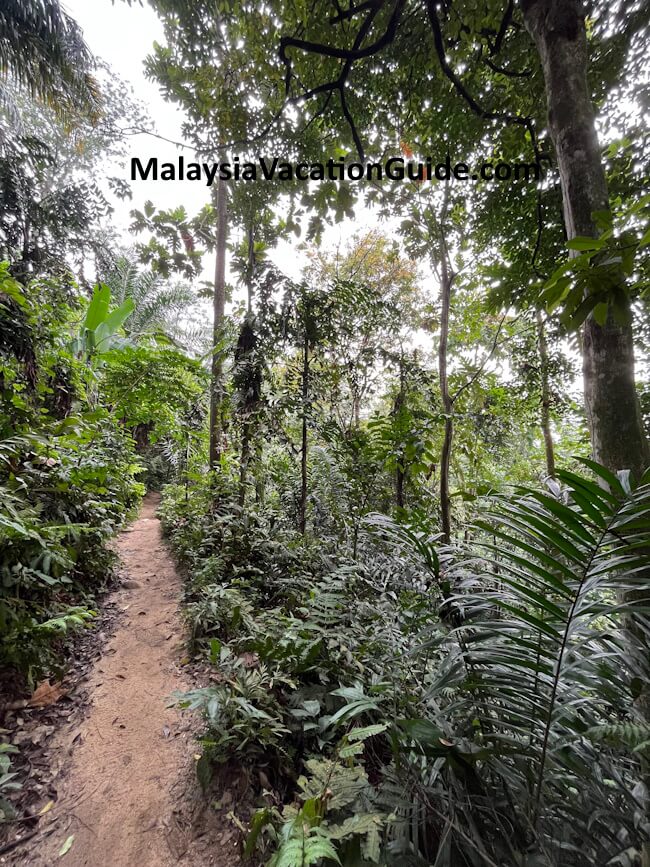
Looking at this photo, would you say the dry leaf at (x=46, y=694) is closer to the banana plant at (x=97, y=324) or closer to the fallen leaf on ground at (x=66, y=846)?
the fallen leaf on ground at (x=66, y=846)

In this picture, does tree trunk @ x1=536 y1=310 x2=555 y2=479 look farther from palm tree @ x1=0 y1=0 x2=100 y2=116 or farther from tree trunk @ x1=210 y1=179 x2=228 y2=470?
palm tree @ x1=0 y1=0 x2=100 y2=116

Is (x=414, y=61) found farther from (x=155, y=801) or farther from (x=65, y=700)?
(x=65, y=700)

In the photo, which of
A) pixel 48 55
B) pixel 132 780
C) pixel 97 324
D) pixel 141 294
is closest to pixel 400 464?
pixel 132 780

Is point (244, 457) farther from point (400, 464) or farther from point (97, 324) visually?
point (97, 324)

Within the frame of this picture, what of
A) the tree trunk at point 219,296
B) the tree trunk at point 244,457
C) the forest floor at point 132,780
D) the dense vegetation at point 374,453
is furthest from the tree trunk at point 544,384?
the forest floor at point 132,780

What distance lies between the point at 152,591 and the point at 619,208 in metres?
5.64

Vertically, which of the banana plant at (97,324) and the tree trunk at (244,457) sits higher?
the banana plant at (97,324)

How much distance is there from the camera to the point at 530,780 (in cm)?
108

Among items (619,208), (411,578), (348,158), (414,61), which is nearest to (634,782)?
(411,578)

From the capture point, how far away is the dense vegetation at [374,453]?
1071mm

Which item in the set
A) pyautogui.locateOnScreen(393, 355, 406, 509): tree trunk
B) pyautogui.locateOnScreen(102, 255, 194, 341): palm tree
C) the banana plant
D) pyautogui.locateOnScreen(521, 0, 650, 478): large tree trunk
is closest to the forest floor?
pyautogui.locateOnScreen(521, 0, 650, 478): large tree trunk

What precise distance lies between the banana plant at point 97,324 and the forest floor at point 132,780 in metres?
3.27

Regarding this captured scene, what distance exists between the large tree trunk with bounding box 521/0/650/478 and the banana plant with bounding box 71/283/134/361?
4413 millimetres

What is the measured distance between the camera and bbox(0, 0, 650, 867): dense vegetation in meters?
1.07
